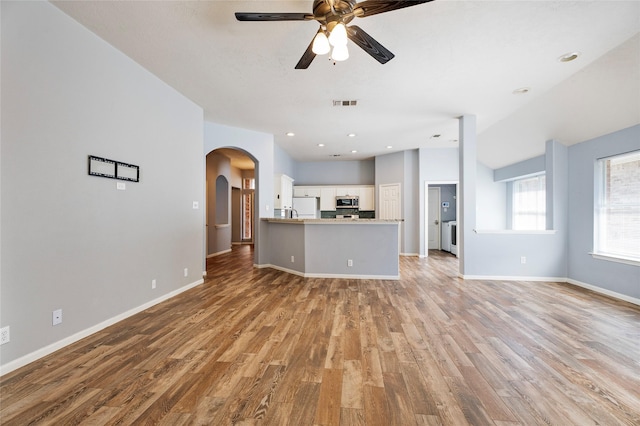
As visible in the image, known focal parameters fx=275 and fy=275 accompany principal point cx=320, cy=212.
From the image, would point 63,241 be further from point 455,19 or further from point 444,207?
point 444,207

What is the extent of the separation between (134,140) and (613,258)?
6.62 meters

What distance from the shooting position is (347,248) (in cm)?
508

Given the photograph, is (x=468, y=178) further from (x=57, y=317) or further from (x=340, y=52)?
(x=57, y=317)

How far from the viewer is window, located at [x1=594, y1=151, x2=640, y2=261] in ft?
12.5

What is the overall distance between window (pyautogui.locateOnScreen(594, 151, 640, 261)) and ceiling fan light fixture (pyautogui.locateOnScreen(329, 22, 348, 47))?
14.6ft

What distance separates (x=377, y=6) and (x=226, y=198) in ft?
24.9

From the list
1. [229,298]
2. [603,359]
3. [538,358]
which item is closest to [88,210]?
[229,298]

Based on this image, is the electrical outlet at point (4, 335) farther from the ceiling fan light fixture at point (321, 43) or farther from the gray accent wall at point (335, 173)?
the gray accent wall at point (335, 173)

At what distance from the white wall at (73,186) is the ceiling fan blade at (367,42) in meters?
2.51

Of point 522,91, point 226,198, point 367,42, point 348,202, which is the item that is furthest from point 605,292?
point 226,198

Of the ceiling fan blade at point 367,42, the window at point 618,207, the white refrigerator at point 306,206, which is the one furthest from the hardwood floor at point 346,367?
the white refrigerator at point 306,206

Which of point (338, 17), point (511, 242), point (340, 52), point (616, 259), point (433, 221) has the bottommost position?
point (616, 259)

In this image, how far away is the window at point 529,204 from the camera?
21.0 feet

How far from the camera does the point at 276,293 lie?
4062 millimetres
